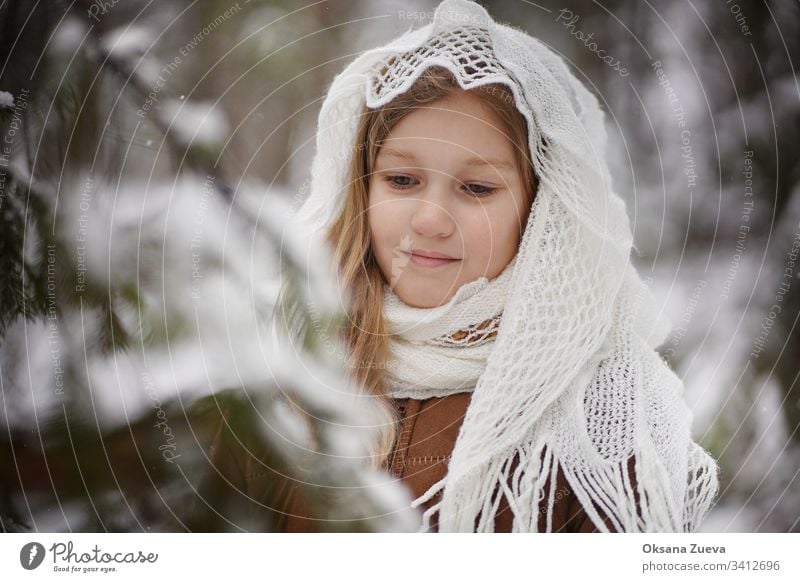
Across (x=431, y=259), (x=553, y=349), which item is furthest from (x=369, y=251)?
(x=553, y=349)

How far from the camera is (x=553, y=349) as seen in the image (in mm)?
706

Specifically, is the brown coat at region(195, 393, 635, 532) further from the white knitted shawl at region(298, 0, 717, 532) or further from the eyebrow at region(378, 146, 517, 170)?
the eyebrow at region(378, 146, 517, 170)

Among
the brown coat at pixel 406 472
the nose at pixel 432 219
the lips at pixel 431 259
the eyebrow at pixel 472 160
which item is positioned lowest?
the brown coat at pixel 406 472

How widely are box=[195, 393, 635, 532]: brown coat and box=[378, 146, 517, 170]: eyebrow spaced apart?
21 centimetres

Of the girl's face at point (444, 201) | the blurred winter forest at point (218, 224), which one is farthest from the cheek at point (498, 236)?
the blurred winter forest at point (218, 224)

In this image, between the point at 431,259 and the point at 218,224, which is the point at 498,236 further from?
the point at 218,224

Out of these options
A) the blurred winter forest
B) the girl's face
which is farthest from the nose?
the blurred winter forest

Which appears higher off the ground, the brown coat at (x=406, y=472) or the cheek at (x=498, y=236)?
the cheek at (x=498, y=236)

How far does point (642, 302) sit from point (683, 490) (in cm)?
18

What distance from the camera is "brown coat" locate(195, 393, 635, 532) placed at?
0.72 metres

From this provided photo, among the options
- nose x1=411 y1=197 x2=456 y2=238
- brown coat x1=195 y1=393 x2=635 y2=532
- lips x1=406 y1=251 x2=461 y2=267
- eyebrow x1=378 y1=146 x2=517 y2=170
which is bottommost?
brown coat x1=195 y1=393 x2=635 y2=532

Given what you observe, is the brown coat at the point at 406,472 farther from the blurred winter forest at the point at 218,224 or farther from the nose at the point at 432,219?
the nose at the point at 432,219

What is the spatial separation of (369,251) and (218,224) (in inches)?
6.4

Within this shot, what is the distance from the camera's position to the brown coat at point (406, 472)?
0.72 meters
